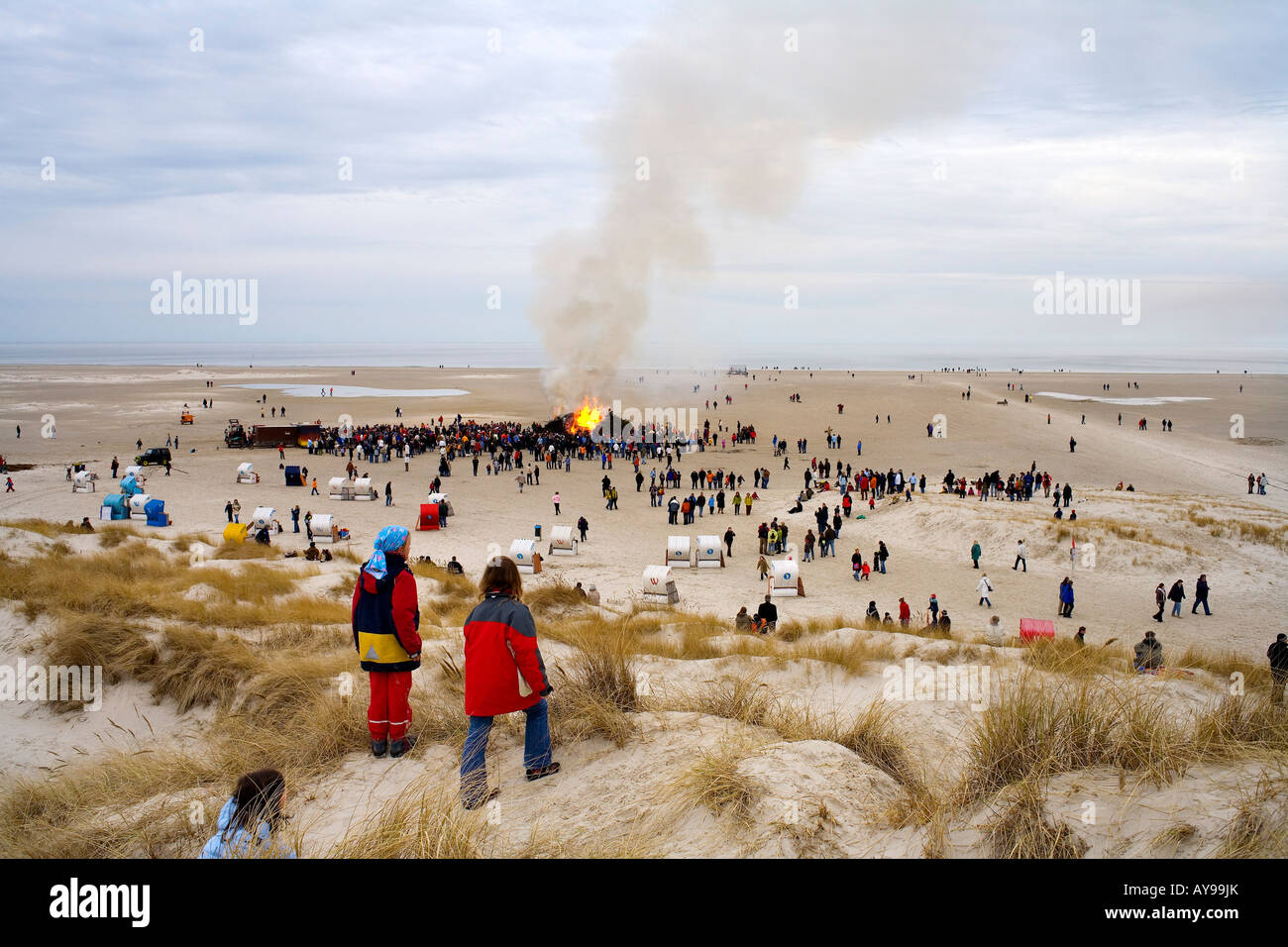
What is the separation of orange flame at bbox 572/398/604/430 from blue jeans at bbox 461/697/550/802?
152ft

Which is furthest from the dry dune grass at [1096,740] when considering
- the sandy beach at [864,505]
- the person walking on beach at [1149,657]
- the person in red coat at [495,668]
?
the sandy beach at [864,505]

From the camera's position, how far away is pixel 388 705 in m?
5.24

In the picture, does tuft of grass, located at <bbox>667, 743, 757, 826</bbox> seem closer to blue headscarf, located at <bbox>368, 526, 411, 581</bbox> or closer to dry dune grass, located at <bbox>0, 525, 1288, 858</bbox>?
dry dune grass, located at <bbox>0, 525, 1288, 858</bbox>

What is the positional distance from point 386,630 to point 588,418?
48744 mm

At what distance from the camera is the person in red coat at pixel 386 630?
5098 mm

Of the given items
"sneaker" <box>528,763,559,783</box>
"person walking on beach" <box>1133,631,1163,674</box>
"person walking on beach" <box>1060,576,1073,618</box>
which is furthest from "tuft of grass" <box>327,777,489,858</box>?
"person walking on beach" <box>1060,576,1073,618</box>

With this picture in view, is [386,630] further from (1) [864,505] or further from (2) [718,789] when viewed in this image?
(1) [864,505]

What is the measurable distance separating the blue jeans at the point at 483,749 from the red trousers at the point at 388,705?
910 mm

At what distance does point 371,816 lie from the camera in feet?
12.5

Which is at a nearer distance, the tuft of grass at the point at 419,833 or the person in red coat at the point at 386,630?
the tuft of grass at the point at 419,833

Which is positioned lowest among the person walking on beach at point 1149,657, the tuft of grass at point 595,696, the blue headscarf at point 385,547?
the person walking on beach at point 1149,657

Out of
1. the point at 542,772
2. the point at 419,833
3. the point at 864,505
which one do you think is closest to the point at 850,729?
the point at 542,772

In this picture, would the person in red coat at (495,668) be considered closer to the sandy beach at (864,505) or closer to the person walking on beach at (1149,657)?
the person walking on beach at (1149,657)
